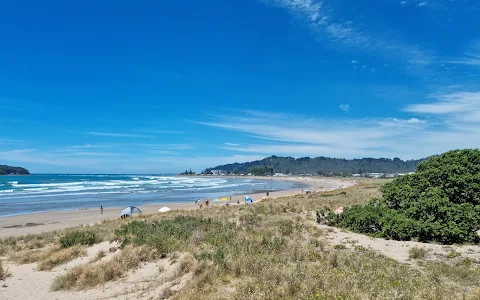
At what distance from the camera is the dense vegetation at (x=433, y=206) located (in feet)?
41.6

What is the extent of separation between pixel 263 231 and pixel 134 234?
492 cm

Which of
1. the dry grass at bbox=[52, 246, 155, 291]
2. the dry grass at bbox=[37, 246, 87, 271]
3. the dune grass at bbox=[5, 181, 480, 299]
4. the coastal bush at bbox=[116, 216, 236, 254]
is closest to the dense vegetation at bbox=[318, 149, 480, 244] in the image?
the dune grass at bbox=[5, 181, 480, 299]

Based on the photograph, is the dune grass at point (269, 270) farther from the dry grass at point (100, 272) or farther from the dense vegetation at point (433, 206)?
the dense vegetation at point (433, 206)

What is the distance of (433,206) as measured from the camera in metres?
13.1

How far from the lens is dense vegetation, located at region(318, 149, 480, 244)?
41.6 ft

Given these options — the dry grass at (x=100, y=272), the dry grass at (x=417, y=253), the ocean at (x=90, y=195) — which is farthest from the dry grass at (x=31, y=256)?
the ocean at (x=90, y=195)

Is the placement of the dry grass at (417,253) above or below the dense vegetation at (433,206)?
below

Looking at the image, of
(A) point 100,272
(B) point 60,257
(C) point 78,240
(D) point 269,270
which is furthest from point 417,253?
(C) point 78,240

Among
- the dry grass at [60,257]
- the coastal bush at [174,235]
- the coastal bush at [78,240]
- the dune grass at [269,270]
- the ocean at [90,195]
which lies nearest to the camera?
the dune grass at [269,270]

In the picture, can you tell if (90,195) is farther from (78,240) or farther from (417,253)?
(417,253)

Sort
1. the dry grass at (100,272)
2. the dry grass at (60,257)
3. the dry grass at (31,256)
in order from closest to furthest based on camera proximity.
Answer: the dry grass at (100,272) < the dry grass at (60,257) < the dry grass at (31,256)

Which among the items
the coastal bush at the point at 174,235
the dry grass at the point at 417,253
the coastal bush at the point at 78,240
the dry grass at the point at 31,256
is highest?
the coastal bush at the point at 174,235

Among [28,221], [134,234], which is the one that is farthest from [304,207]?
[28,221]

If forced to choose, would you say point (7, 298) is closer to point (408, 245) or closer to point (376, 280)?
point (376, 280)
